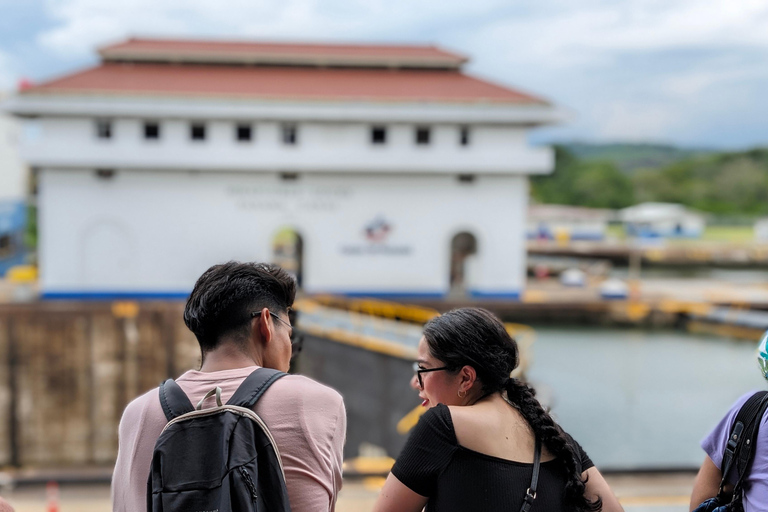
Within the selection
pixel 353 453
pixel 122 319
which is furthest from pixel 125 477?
pixel 122 319

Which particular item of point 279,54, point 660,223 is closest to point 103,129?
point 279,54

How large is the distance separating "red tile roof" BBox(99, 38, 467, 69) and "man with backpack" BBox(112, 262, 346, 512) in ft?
59.9

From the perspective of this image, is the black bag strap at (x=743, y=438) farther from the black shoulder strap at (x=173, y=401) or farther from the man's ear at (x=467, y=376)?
the black shoulder strap at (x=173, y=401)

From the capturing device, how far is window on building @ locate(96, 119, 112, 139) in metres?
17.5

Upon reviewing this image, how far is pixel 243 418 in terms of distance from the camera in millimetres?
1637

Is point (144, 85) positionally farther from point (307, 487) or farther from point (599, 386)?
point (307, 487)

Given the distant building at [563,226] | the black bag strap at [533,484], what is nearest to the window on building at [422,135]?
the black bag strap at [533,484]

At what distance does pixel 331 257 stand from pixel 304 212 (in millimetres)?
1367

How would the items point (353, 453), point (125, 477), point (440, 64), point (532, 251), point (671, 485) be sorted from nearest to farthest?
point (125, 477), point (671, 485), point (353, 453), point (440, 64), point (532, 251)

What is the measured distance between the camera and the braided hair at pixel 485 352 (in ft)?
6.33

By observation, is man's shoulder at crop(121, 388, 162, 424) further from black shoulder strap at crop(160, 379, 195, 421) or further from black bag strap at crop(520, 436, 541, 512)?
black bag strap at crop(520, 436, 541, 512)

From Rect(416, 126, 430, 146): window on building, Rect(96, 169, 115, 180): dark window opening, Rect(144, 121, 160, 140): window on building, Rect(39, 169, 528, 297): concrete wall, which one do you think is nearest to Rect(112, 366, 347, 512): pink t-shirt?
Rect(39, 169, 528, 297): concrete wall

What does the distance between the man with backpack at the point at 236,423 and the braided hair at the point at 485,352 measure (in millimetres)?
370

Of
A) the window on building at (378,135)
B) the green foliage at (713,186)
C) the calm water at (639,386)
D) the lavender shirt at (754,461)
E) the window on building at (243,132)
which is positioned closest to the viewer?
the lavender shirt at (754,461)
